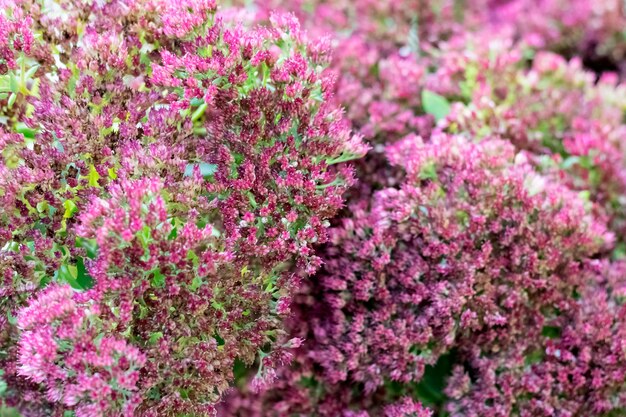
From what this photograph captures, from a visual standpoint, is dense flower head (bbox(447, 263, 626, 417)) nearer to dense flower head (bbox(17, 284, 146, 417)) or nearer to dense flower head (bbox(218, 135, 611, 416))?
dense flower head (bbox(218, 135, 611, 416))

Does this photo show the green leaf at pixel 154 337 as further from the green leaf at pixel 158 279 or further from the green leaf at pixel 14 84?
the green leaf at pixel 14 84

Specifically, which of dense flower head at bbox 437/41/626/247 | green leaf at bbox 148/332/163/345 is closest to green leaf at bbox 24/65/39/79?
green leaf at bbox 148/332/163/345

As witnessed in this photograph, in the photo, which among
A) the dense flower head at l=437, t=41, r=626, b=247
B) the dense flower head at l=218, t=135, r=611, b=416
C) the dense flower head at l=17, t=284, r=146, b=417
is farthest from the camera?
the dense flower head at l=437, t=41, r=626, b=247

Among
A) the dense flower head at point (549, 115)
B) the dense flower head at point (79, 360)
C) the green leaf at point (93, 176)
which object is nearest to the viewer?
the dense flower head at point (79, 360)

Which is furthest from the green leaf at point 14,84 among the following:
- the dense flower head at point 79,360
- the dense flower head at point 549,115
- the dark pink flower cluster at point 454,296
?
the dense flower head at point 549,115

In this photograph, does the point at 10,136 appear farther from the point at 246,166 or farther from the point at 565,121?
the point at 565,121

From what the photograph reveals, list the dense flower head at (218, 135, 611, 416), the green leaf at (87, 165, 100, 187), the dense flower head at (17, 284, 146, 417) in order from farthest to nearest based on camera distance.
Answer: the dense flower head at (218, 135, 611, 416)
the green leaf at (87, 165, 100, 187)
the dense flower head at (17, 284, 146, 417)
